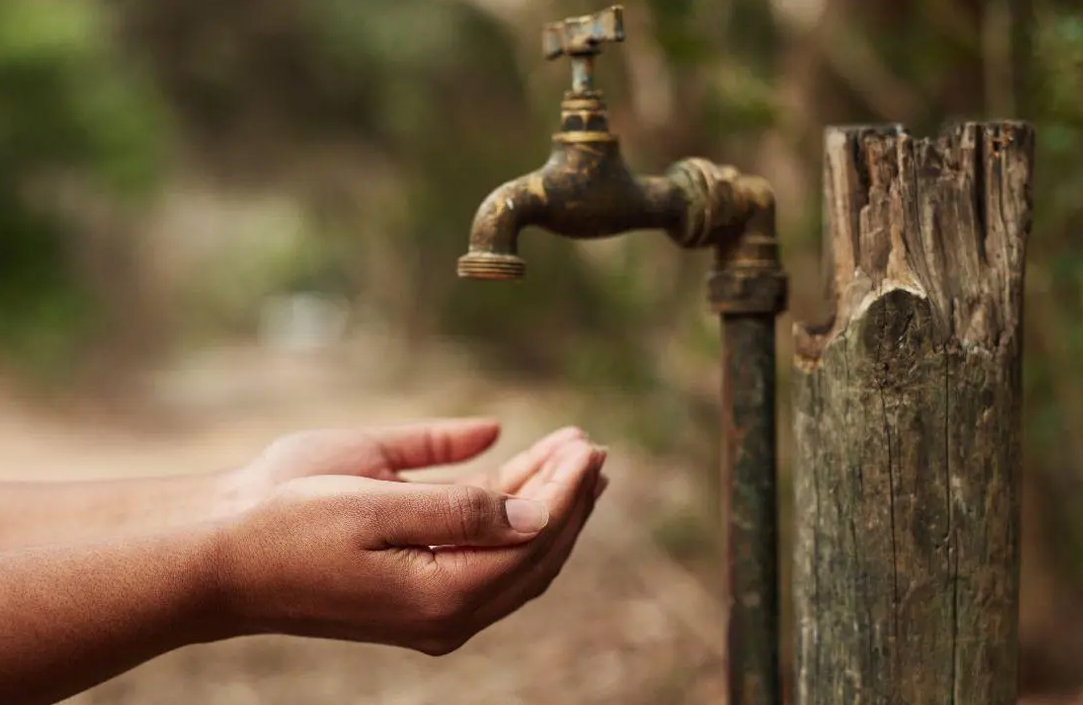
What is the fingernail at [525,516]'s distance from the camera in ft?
3.96

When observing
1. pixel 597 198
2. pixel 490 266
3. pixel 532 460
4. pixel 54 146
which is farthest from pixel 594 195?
pixel 54 146

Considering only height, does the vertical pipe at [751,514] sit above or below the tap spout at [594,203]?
below

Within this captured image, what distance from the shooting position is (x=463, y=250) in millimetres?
8539

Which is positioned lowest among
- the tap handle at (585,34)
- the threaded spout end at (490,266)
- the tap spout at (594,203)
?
the threaded spout end at (490,266)

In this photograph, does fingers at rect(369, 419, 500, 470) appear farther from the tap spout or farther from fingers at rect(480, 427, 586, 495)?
the tap spout

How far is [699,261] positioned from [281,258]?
23.0 m

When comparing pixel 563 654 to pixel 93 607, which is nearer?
pixel 93 607

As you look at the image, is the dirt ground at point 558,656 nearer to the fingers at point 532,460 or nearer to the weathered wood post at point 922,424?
the fingers at point 532,460

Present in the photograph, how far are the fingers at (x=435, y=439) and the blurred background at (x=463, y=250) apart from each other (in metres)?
1.02

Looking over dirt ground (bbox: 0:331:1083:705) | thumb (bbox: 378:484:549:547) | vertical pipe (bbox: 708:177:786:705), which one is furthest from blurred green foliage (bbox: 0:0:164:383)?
thumb (bbox: 378:484:549:547)

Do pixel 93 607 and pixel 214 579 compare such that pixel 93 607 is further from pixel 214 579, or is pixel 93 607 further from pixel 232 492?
pixel 232 492

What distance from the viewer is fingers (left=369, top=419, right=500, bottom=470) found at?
5.13ft

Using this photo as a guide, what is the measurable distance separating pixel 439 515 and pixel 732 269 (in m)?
0.55

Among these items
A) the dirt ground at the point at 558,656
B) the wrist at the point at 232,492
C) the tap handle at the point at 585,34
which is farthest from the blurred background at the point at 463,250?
the wrist at the point at 232,492
